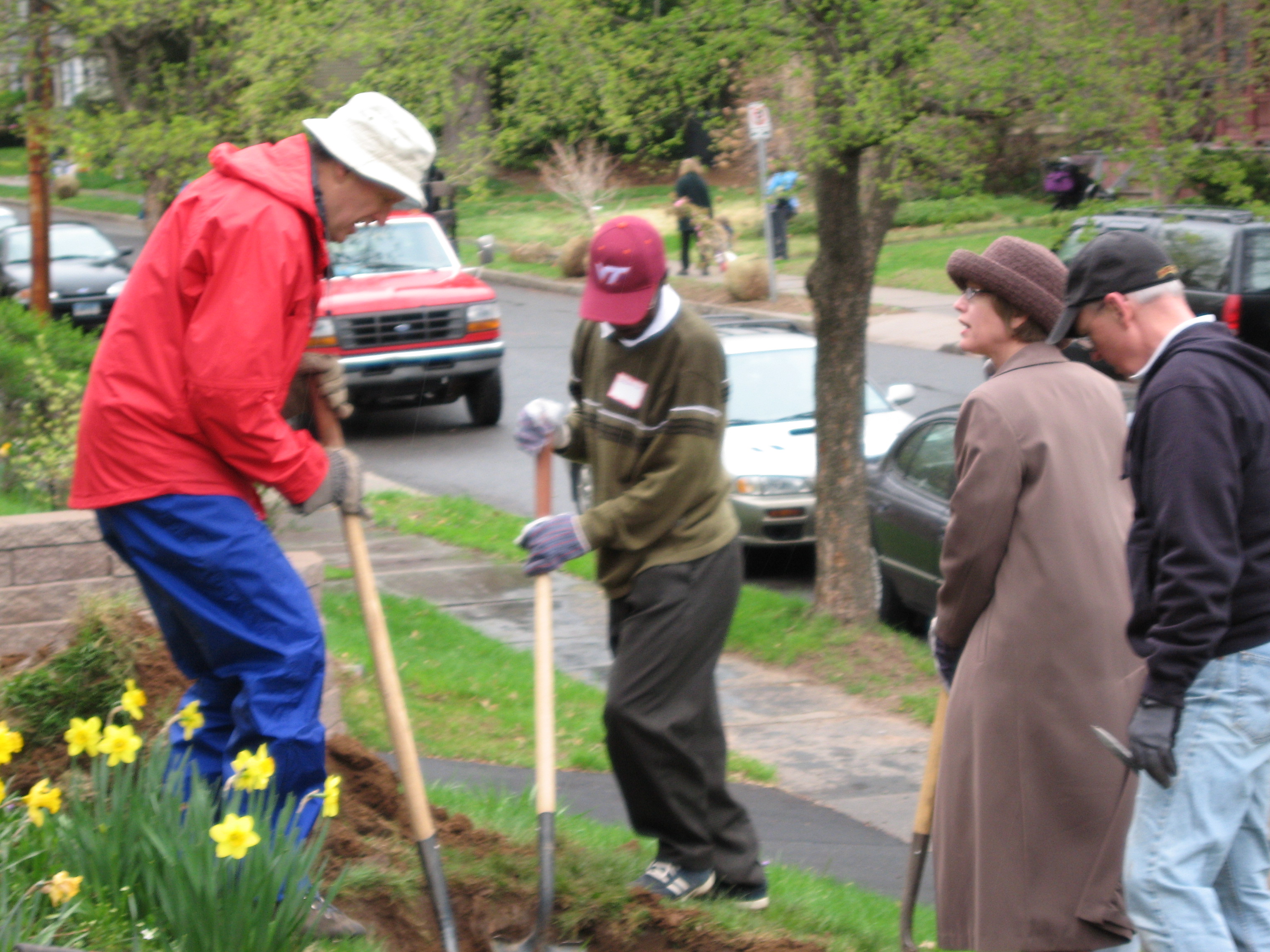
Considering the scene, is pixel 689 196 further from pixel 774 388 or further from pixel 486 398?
pixel 774 388

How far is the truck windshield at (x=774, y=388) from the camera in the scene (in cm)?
1019

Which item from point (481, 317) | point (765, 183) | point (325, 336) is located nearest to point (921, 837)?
point (325, 336)

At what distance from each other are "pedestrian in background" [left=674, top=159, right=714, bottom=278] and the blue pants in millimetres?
21375

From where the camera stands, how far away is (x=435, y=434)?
14805 mm

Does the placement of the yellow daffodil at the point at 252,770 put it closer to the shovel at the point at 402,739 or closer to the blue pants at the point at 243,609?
the blue pants at the point at 243,609

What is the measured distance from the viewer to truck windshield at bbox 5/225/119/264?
2066cm

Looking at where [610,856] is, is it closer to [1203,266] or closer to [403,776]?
[403,776]

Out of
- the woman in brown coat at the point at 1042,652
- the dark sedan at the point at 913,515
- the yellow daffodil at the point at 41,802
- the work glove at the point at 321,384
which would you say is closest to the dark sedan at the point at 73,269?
the dark sedan at the point at 913,515

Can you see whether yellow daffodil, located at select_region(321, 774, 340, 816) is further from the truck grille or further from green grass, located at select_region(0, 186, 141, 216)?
green grass, located at select_region(0, 186, 141, 216)

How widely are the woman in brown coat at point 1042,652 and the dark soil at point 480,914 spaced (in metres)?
0.61

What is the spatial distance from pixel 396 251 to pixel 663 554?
11.5 meters

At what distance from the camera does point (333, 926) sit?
331 cm

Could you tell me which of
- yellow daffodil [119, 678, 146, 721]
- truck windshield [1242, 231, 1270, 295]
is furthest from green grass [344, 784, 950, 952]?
truck windshield [1242, 231, 1270, 295]

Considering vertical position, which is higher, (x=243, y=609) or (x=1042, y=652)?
(x=243, y=609)
